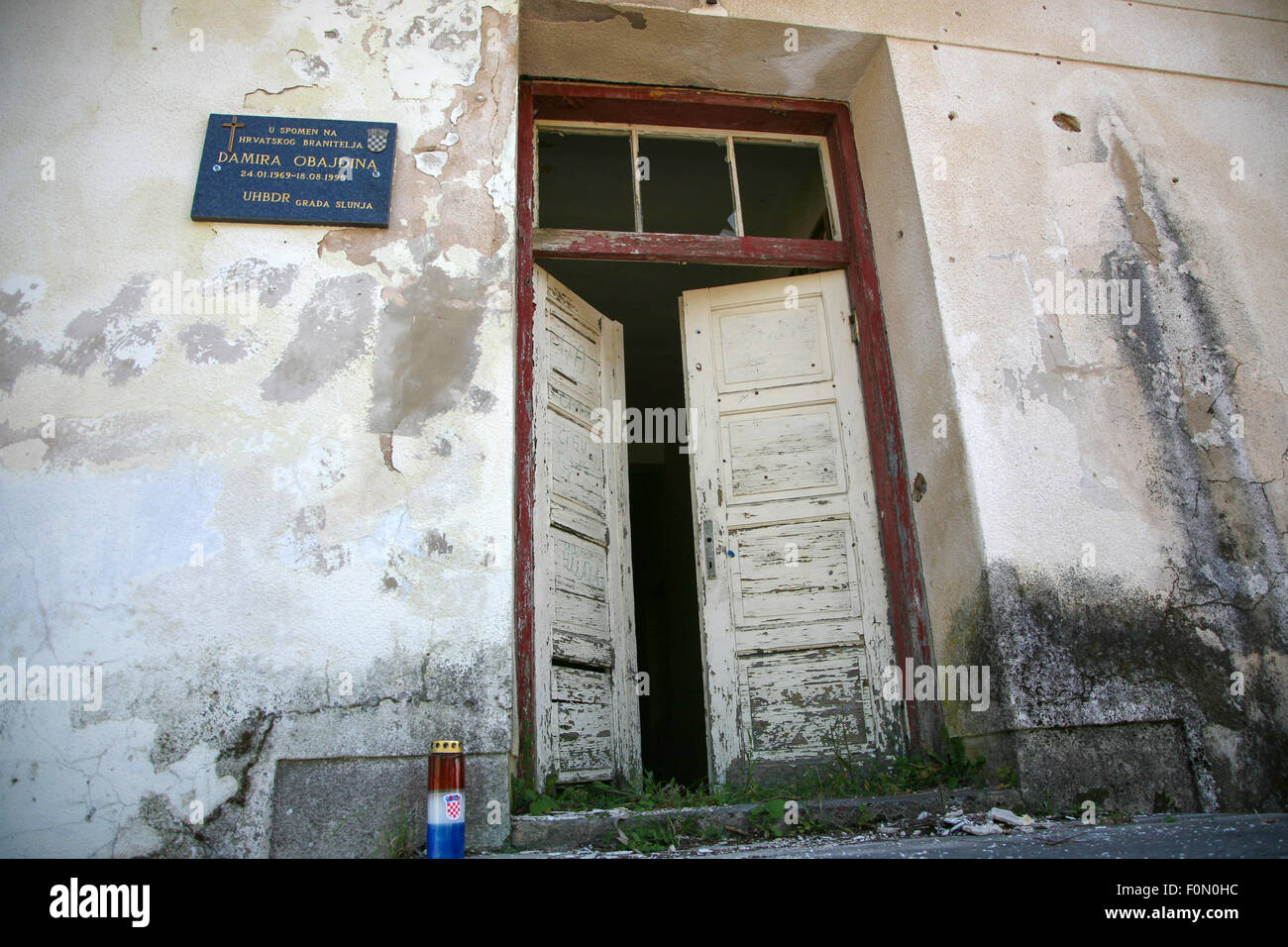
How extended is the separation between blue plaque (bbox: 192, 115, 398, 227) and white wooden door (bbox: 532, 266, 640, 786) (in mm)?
831

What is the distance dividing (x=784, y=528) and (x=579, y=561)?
0.94m

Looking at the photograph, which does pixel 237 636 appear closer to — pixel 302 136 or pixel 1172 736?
pixel 302 136

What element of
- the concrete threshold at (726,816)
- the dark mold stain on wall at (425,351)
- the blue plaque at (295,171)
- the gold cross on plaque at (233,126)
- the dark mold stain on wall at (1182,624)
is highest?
the gold cross on plaque at (233,126)

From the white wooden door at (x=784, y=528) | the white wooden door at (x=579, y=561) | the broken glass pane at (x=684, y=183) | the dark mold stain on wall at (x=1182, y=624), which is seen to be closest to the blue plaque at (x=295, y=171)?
the white wooden door at (x=579, y=561)

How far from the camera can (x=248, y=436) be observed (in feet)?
10.3

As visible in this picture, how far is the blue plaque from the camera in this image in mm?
3412

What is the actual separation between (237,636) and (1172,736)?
10.8 ft

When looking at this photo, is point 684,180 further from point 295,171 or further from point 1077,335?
point 1077,335

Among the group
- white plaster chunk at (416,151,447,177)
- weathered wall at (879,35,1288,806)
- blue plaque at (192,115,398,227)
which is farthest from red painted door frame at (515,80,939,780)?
blue plaque at (192,115,398,227)

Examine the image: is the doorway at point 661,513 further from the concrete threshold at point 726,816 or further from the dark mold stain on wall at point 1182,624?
the concrete threshold at point 726,816

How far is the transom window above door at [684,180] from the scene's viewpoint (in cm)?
440

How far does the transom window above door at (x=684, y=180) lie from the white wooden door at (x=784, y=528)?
0.48 meters
